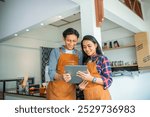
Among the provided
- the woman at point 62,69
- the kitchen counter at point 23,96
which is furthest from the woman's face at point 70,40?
the kitchen counter at point 23,96

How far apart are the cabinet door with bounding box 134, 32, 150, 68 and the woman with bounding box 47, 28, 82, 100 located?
373 centimetres

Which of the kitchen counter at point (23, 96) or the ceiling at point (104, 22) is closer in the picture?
the kitchen counter at point (23, 96)

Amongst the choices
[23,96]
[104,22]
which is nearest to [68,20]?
[104,22]

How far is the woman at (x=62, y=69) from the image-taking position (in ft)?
4.96

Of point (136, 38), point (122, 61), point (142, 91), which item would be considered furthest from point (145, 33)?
point (142, 91)

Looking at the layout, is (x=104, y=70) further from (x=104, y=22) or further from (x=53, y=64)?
(x=104, y=22)

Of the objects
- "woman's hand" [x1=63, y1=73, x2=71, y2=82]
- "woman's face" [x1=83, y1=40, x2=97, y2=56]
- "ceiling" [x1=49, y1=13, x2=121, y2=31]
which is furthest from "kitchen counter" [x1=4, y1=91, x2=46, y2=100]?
"ceiling" [x1=49, y1=13, x2=121, y2=31]

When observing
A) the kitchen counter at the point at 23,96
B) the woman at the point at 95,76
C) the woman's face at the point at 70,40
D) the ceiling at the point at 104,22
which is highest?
the ceiling at the point at 104,22

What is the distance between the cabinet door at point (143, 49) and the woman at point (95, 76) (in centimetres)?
372

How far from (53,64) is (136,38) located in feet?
13.1

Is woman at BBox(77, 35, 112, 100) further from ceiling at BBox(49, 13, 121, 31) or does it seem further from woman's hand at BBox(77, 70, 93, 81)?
ceiling at BBox(49, 13, 121, 31)

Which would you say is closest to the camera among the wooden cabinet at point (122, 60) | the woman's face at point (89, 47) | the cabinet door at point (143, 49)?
the woman's face at point (89, 47)

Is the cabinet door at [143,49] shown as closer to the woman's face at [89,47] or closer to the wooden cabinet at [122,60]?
the wooden cabinet at [122,60]

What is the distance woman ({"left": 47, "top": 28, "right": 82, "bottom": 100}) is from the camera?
1513 mm
